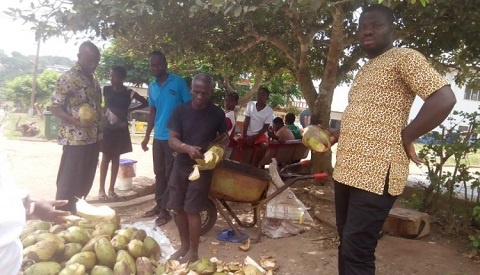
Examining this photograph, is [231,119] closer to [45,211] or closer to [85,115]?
[85,115]

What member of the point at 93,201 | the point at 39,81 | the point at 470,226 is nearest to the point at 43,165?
the point at 93,201

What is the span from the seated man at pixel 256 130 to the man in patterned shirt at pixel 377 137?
4.66m

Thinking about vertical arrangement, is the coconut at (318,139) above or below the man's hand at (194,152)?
above

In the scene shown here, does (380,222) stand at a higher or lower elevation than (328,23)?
lower

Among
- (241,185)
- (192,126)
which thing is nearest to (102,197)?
(241,185)

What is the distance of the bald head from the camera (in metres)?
4.06

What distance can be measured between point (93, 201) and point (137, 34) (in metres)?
2.44

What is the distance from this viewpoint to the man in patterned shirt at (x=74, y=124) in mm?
4000

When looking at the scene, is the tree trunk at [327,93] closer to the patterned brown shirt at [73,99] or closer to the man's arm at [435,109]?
the patterned brown shirt at [73,99]

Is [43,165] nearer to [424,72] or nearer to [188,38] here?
[188,38]

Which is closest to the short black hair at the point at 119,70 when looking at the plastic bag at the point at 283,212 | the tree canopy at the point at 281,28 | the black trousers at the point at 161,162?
the tree canopy at the point at 281,28

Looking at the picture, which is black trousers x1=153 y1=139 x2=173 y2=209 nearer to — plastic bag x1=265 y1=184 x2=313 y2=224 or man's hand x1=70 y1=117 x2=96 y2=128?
man's hand x1=70 y1=117 x2=96 y2=128

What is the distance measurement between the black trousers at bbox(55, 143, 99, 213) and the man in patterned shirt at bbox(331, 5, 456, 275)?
2.80 m

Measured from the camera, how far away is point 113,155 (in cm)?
571
